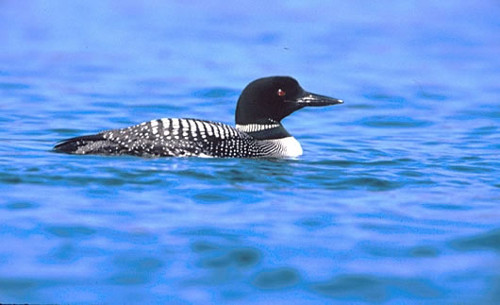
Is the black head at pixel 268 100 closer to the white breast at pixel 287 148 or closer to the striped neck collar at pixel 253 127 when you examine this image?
the striped neck collar at pixel 253 127

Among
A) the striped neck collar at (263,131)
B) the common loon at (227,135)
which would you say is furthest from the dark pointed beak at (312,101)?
the striped neck collar at (263,131)

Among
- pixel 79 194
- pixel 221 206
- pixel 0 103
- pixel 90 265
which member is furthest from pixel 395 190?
pixel 0 103

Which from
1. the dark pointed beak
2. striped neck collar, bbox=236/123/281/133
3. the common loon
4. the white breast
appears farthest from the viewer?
the dark pointed beak

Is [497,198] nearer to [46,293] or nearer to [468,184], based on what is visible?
[468,184]

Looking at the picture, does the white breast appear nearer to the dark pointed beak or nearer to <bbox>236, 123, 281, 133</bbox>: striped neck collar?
<bbox>236, 123, 281, 133</bbox>: striped neck collar

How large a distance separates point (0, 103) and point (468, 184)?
5070 millimetres

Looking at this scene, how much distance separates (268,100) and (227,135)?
2.03ft

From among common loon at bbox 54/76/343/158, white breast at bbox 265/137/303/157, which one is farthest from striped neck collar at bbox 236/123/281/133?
white breast at bbox 265/137/303/157

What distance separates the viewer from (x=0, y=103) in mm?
10086

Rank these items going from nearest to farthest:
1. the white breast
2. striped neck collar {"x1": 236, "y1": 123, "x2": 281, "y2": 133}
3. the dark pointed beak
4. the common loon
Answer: the common loon
the white breast
striped neck collar {"x1": 236, "y1": 123, "x2": 281, "y2": 133}
the dark pointed beak

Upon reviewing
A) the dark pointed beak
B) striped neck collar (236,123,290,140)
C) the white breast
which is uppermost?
the dark pointed beak

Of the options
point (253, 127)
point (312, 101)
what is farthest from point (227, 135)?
point (312, 101)

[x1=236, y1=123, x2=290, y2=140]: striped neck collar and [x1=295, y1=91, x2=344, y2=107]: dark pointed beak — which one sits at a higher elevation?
[x1=295, y1=91, x2=344, y2=107]: dark pointed beak

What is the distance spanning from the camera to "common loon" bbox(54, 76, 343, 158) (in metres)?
6.64
